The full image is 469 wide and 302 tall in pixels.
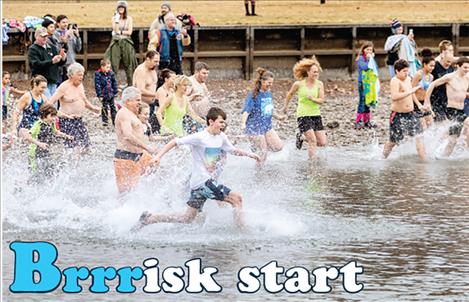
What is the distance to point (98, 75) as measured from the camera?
24297mm

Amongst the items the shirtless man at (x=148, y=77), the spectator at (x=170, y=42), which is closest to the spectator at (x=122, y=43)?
the spectator at (x=170, y=42)

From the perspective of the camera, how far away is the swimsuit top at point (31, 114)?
17984 mm

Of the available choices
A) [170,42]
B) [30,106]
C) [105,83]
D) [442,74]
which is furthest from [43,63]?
[442,74]

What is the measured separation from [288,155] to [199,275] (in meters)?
8.90

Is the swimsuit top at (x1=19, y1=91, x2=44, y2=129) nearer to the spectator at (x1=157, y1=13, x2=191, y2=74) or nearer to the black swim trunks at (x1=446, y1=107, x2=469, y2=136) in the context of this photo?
the black swim trunks at (x1=446, y1=107, x2=469, y2=136)

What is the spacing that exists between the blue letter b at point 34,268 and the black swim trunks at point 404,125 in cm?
758

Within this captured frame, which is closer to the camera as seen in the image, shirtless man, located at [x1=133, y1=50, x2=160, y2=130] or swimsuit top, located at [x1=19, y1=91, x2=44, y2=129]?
swimsuit top, located at [x1=19, y1=91, x2=44, y2=129]

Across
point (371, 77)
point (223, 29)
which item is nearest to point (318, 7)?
point (223, 29)

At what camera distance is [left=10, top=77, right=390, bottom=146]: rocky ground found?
23891 millimetres

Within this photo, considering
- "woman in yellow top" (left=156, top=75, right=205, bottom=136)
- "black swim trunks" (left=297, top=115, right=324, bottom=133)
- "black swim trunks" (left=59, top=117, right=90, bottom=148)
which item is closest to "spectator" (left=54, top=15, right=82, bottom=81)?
"black swim trunks" (left=59, top=117, right=90, bottom=148)

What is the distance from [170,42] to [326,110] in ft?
11.6

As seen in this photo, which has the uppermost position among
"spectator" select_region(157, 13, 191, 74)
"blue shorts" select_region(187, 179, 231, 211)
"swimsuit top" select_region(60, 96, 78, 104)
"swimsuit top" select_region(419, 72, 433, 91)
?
"spectator" select_region(157, 13, 191, 74)

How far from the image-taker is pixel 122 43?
28.9 m

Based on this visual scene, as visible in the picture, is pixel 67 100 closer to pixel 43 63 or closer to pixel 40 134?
pixel 40 134
